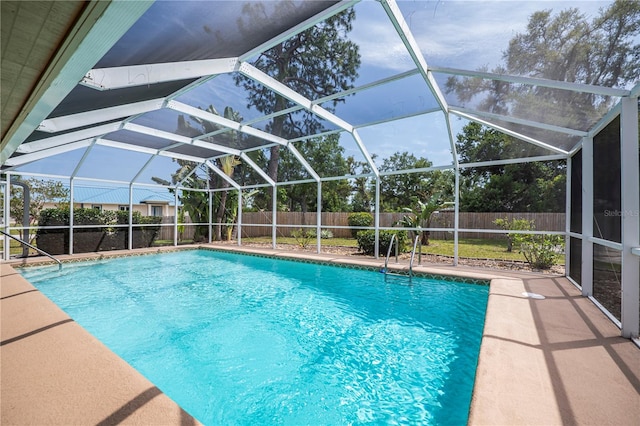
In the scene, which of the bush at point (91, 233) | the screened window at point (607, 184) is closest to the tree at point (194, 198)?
the bush at point (91, 233)

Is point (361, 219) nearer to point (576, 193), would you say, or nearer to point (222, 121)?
point (222, 121)

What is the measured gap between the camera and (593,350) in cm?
276

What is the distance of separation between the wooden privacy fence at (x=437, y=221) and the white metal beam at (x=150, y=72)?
A: 5472 mm

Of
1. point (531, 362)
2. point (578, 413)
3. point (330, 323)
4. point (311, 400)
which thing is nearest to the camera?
point (578, 413)

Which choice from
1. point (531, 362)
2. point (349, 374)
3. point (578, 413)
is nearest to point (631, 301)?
point (531, 362)

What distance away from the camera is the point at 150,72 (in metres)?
3.67

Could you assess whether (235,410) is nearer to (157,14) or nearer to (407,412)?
(407,412)

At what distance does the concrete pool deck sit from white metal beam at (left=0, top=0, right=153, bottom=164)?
232 centimetres

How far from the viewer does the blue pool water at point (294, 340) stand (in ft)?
8.66

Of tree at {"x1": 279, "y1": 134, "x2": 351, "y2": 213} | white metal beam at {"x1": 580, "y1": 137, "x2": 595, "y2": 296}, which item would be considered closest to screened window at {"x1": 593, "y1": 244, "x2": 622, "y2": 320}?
white metal beam at {"x1": 580, "y1": 137, "x2": 595, "y2": 296}

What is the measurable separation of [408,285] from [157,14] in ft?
20.3

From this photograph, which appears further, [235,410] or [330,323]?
[330,323]

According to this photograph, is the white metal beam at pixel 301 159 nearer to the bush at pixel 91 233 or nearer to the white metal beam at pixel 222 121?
the white metal beam at pixel 222 121

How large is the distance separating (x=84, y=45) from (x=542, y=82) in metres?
4.77
